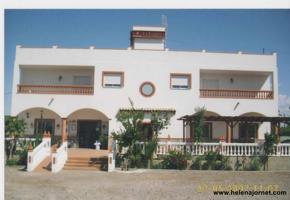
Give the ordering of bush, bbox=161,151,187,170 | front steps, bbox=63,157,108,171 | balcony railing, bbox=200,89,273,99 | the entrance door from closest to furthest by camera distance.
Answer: front steps, bbox=63,157,108,171
bush, bbox=161,151,187,170
balcony railing, bbox=200,89,273,99
the entrance door

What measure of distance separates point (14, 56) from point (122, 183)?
12.0m

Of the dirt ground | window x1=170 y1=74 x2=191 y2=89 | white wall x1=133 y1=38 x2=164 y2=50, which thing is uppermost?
white wall x1=133 y1=38 x2=164 y2=50

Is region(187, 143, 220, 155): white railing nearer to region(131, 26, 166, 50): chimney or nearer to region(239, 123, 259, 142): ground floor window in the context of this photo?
region(239, 123, 259, 142): ground floor window

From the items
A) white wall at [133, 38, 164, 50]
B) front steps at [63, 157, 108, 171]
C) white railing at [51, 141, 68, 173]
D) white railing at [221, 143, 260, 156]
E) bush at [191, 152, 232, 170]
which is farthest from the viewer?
white wall at [133, 38, 164, 50]

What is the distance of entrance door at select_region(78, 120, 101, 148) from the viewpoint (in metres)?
22.5

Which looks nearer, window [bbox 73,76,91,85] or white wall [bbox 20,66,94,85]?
white wall [bbox 20,66,94,85]

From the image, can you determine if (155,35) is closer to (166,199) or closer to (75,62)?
(75,62)

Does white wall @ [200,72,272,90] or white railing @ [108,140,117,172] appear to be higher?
white wall @ [200,72,272,90]

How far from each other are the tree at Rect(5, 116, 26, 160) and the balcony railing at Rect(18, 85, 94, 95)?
3.60 metres

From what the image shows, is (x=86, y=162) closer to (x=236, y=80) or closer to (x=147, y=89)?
(x=147, y=89)

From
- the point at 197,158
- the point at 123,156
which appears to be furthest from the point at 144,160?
the point at 197,158

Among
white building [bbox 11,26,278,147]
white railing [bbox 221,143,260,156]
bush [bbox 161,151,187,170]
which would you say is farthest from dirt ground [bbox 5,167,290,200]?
white building [bbox 11,26,278,147]

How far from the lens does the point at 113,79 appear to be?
2125cm

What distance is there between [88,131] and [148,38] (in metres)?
7.23
